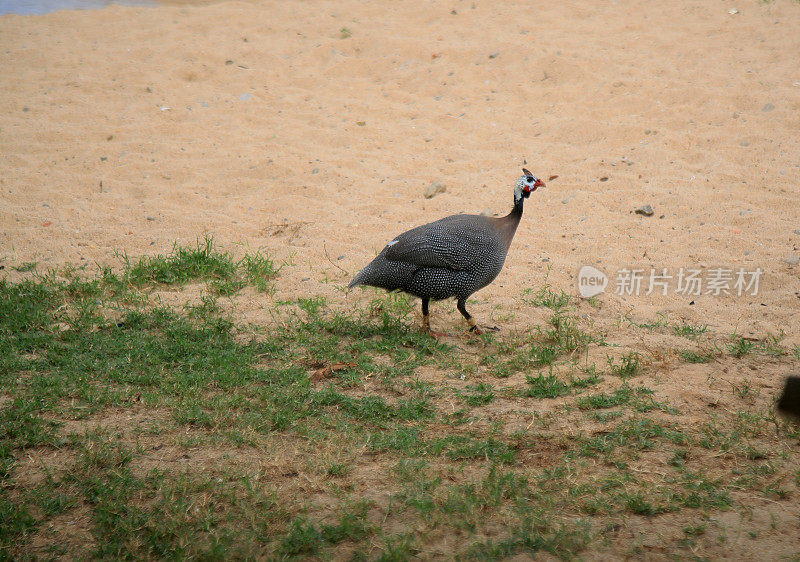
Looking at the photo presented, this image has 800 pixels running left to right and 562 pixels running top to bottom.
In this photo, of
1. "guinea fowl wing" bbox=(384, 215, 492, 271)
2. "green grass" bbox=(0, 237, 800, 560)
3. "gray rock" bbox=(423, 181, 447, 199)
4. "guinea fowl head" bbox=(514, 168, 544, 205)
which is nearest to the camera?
"green grass" bbox=(0, 237, 800, 560)

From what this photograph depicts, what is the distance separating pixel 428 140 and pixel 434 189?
1.12 metres

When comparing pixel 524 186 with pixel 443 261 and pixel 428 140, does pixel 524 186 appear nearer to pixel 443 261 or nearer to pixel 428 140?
pixel 443 261

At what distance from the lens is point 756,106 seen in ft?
24.0

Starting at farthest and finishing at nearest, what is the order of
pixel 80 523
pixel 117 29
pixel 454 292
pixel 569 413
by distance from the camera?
pixel 117 29, pixel 454 292, pixel 569 413, pixel 80 523

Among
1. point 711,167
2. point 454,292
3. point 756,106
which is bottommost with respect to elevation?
point 454,292

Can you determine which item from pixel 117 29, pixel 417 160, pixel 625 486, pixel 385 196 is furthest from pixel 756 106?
pixel 117 29

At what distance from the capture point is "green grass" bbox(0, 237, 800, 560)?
9.11 ft

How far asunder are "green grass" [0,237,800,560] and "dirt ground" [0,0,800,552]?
1.36 ft

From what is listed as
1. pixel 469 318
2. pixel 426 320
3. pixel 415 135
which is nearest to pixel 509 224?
pixel 469 318

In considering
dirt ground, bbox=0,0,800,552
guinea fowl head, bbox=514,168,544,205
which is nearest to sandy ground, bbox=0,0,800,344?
dirt ground, bbox=0,0,800,552

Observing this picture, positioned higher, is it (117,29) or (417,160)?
(117,29)

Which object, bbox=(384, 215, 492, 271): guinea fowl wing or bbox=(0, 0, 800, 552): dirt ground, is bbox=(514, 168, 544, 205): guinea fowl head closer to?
bbox=(384, 215, 492, 271): guinea fowl wing

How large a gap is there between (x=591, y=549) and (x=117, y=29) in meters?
9.63

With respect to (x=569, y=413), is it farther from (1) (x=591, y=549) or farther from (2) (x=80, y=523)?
(2) (x=80, y=523)
